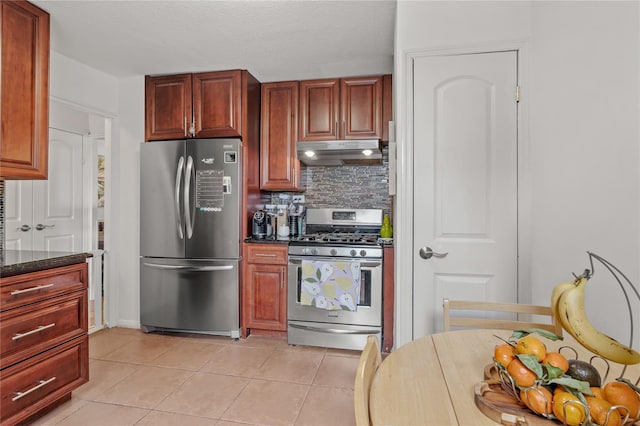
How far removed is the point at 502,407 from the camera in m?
0.75

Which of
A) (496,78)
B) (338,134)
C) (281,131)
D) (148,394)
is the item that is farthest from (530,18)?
(148,394)

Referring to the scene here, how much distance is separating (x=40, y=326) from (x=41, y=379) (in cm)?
29

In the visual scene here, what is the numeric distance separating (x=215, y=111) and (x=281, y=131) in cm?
65

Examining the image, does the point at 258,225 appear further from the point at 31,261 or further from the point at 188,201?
the point at 31,261

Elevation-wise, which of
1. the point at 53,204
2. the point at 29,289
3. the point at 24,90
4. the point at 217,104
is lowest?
the point at 29,289

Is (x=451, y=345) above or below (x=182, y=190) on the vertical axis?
below

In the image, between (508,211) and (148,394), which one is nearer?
(508,211)

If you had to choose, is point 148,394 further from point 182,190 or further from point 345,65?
point 345,65

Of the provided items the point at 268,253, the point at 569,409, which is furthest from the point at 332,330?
the point at 569,409

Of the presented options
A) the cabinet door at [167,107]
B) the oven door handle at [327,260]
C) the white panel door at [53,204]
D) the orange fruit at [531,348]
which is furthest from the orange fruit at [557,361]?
the white panel door at [53,204]

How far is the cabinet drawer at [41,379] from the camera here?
1.70m

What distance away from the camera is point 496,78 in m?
2.04

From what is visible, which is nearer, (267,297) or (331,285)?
(331,285)

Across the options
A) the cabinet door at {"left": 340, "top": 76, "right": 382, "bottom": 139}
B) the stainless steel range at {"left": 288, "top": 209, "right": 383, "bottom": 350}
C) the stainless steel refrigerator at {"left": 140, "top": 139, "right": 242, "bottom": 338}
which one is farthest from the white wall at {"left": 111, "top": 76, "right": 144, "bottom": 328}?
the cabinet door at {"left": 340, "top": 76, "right": 382, "bottom": 139}
